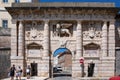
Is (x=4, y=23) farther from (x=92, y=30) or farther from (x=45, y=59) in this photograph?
(x=92, y=30)

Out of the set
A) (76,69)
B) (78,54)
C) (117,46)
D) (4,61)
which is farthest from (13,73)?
(117,46)

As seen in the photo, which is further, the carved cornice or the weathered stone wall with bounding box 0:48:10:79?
the carved cornice

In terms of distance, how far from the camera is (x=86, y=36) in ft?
140

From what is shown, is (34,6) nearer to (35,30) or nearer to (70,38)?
(35,30)

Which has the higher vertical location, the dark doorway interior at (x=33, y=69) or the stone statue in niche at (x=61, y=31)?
the stone statue in niche at (x=61, y=31)

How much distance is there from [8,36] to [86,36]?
40.0 feet

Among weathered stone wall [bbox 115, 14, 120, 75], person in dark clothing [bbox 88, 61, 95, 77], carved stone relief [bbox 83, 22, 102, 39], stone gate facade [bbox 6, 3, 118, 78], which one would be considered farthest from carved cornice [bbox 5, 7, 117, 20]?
person in dark clothing [bbox 88, 61, 95, 77]

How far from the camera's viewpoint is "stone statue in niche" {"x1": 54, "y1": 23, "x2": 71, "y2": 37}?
140 ft

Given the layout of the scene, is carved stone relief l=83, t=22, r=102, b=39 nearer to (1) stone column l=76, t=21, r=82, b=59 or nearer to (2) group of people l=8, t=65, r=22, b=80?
(1) stone column l=76, t=21, r=82, b=59

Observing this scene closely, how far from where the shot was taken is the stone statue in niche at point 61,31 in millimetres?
42622

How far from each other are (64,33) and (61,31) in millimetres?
440

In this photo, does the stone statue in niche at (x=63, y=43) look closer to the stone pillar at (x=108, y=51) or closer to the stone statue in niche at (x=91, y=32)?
the stone statue in niche at (x=91, y=32)

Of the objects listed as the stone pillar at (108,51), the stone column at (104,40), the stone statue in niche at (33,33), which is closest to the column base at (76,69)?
the stone pillar at (108,51)

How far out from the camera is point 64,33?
4297 centimetres
